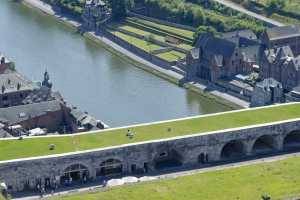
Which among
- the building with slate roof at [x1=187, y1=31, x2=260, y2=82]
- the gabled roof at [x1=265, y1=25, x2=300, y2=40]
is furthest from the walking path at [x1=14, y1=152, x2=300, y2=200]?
the gabled roof at [x1=265, y1=25, x2=300, y2=40]

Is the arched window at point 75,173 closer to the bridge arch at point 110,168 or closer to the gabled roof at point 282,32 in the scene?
the bridge arch at point 110,168

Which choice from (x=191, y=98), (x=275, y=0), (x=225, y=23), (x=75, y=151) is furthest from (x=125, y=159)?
(x=275, y=0)

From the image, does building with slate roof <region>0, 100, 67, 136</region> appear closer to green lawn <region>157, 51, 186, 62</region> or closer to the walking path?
the walking path

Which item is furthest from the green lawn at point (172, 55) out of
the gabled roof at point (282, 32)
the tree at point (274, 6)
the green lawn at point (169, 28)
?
the tree at point (274, 6)

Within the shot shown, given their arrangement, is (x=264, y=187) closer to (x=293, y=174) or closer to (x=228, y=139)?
(x=293, y=174)

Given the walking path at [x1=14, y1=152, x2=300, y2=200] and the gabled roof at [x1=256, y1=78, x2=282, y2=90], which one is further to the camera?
the gabled roof at [x1=256, y1=78, x2=282, y2=90]

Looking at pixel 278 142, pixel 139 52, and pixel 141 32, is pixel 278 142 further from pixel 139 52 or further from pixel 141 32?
pixel 141 32
